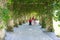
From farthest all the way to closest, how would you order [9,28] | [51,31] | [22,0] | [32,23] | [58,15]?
1. [32,23]
2. [22,0]
3. [9,28]
4. [51,31]
5. [58,15]

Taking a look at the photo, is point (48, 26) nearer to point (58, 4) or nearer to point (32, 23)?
point (58, 4)

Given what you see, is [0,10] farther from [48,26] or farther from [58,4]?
[48,26]

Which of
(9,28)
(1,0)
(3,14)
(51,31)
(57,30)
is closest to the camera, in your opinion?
(3,14)

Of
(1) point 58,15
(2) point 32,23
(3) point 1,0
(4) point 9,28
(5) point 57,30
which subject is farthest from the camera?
(2) point 32,23

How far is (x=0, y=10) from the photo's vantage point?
27.2ft

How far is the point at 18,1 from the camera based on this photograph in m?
25.0

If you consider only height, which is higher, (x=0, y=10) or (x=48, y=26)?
(x=0, y=10)

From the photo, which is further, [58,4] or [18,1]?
[18,1]

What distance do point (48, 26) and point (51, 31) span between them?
1.89 ft

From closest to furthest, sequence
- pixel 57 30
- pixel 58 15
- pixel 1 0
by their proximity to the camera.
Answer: pixel 58 15 < pixel 1 0 < pixel 57 30

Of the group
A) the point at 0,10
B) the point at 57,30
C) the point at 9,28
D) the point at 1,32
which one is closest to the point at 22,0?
the point at 9,28

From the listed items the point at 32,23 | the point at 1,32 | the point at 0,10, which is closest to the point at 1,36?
the point at 1,32

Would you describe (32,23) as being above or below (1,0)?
below

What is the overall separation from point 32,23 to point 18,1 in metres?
16.4
